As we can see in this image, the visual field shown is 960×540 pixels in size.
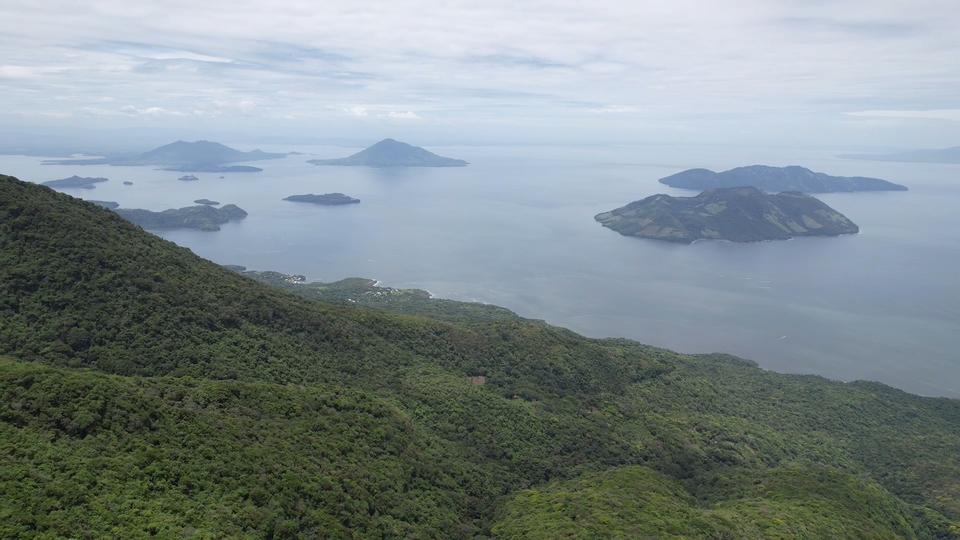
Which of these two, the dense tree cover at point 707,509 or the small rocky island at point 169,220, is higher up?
the small rocky island at point 169,220

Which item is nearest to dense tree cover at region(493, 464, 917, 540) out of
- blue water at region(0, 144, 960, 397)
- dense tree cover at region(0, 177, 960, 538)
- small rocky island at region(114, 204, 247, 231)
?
dense tree cover at region(0, 177, 960, 538)

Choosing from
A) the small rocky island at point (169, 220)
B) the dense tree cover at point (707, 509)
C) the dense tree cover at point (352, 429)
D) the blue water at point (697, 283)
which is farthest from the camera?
the small rocky island at point (169, 220)

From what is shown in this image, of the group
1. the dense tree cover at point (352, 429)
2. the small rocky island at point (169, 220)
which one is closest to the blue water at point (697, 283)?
the small rocky island at point (169, 220)

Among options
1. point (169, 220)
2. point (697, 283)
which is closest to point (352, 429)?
point (697, 283)

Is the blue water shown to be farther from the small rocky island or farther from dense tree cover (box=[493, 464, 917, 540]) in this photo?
dense tree cover (box=[493, 464, 917, 540])

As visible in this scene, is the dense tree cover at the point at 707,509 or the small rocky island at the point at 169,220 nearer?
the dense tree cover at the point at 707,509

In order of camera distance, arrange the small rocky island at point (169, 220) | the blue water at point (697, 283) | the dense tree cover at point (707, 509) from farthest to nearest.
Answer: the small rocky island at point (169, 220)
the blue water at point (697, 283)
the dense tree cover at point (707, 509)

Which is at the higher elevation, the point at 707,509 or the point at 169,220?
the point at 169,220

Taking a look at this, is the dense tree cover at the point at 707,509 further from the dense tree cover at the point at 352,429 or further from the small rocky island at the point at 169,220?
the small rocky island at the point at 169,220

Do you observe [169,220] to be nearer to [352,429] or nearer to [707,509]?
[352,429]
